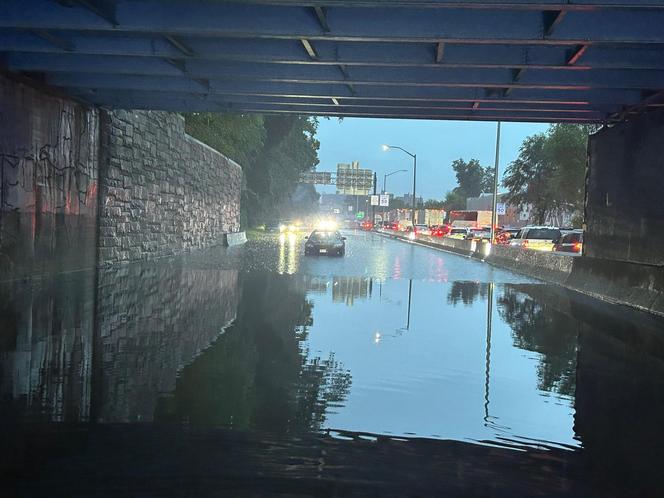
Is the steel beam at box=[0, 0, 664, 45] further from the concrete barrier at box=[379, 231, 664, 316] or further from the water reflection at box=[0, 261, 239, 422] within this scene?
the concrete barrier at box=[379, 231, 664, 316]

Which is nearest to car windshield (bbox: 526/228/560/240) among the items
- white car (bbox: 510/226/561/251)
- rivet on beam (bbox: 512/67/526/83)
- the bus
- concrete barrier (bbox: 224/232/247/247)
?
white car (bbox: 510/226/561/251)

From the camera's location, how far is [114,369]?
8.41 meters

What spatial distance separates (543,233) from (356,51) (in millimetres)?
26764

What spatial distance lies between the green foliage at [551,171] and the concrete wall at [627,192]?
106 ft

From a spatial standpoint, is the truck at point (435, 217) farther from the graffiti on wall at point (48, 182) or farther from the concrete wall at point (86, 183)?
the graffiti on wall at point (48, 182)

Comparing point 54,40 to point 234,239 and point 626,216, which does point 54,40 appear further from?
point 234,239

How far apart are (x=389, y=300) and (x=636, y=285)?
593 cm

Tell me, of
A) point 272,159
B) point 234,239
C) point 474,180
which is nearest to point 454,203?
point 474,180

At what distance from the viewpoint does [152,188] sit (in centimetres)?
2953

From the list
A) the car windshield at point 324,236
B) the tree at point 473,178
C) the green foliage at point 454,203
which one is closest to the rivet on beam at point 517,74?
the car windshield at point 324,236

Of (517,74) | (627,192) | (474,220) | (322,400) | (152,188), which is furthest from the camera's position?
(474,220)

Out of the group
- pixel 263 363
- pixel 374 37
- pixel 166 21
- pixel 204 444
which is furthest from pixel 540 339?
pixel 166 21

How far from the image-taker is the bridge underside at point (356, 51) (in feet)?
43.5

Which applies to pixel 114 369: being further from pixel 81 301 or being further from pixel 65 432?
pixel 81 301
